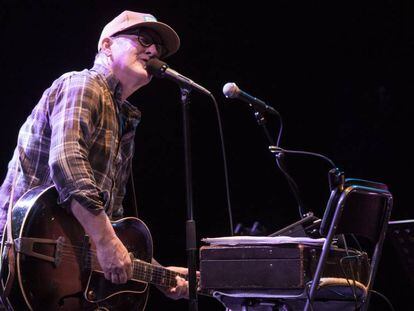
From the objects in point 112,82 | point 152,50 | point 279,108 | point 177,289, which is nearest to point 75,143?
point 112,82

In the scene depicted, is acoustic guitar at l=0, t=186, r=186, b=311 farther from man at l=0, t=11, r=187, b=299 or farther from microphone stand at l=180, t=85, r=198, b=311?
microphone stand at l=180, t=85, r=198, b=311

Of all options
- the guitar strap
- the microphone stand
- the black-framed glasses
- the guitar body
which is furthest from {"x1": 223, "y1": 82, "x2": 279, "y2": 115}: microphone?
the guitar strap

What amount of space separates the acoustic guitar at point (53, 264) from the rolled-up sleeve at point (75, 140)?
11cm

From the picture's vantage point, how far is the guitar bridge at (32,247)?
2586 mm

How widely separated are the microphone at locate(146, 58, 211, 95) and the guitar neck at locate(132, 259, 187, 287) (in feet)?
3.12

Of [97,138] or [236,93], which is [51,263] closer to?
[97,138]

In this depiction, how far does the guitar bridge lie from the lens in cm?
259

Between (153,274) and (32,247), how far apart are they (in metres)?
0.85

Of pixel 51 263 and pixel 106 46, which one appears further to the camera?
pixel 106 46

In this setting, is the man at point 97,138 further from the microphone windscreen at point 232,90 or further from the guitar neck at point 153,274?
the microphone windscreen at point 232,90

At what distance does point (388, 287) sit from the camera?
20.6 ft

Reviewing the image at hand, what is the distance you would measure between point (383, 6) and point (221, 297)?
4420mm

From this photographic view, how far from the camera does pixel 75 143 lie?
2.78m

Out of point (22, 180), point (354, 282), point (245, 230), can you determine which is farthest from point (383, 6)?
point (22, 180)
